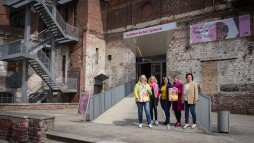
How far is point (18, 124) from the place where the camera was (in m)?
7.75

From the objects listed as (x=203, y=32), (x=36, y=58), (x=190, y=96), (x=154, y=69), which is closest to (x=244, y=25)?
(x=203, y=32)

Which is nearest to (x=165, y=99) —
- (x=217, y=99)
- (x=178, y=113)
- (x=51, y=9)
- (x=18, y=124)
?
(x=178, y=113)

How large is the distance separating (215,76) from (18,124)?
38.2 feet

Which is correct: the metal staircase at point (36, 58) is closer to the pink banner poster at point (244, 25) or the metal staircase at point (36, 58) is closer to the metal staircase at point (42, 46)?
the metal staircase at point (42, 46)

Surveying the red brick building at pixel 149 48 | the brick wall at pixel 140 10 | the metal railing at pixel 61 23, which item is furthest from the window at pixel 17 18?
the brick wall at pixel 140 10

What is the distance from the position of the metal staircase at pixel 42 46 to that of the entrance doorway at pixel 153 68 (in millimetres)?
5302

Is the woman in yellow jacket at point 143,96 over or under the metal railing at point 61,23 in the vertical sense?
under

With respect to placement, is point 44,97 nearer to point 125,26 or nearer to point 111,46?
point 111,46

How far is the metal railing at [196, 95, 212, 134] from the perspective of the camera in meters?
7.88

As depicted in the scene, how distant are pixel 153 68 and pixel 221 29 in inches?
243

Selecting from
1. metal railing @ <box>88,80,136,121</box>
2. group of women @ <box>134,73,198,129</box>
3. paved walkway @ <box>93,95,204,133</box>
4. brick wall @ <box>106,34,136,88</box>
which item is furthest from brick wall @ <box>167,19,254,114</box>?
group of women @ <box>134,73,198,129</box>

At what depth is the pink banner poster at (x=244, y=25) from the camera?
47.6ft

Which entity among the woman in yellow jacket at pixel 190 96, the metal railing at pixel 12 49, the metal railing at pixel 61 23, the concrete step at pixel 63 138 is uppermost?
the metal railing at pixel 61 23

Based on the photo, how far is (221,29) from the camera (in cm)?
1571
